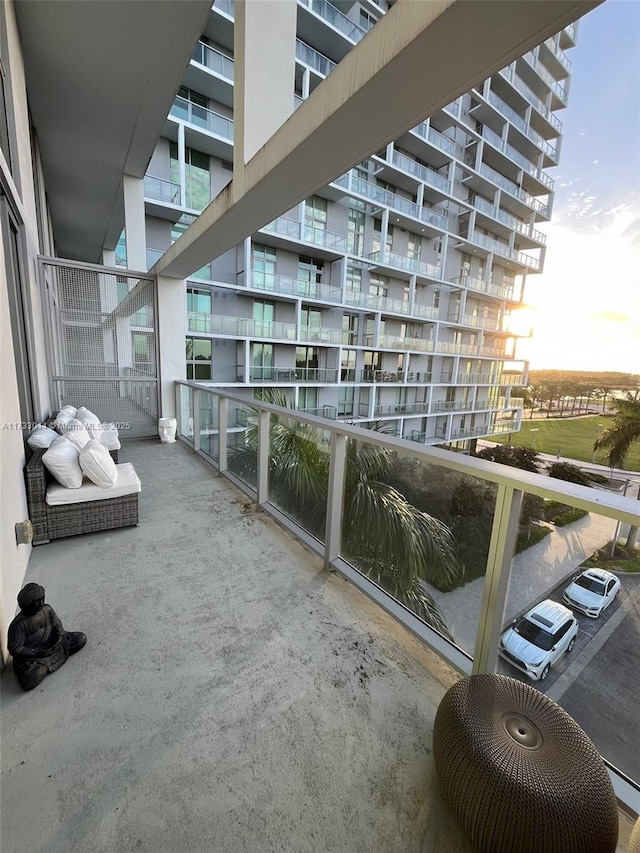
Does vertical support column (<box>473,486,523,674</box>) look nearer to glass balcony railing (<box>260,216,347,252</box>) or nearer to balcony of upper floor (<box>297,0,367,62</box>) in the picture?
glass balcony railing (<box>260,216,347,252</box>)

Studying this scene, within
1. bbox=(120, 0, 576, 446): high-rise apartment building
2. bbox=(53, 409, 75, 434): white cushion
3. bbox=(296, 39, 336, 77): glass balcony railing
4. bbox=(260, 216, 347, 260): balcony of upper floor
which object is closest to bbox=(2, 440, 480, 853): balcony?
bbox=(53, 409, 75, 434): white cushion

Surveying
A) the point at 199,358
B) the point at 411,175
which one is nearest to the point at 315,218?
the point at 411,175

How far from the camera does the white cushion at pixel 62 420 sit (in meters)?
3.84

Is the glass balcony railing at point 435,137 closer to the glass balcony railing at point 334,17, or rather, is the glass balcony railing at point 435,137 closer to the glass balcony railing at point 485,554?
the glass balcony railing at point 334,17

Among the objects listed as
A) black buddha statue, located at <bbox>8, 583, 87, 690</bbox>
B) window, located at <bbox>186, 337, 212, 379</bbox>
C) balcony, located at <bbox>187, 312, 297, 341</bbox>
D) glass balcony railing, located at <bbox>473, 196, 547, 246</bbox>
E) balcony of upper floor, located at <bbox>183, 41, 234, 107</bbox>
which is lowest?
black buddha statue, located at <bbox>8, 583, 87, 690</bbox>

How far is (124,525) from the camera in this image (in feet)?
9.87

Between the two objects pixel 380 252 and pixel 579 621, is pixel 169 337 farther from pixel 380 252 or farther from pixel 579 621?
pixel 380 252

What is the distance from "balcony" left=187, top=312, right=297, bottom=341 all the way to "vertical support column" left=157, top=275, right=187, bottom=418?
609 centimetres

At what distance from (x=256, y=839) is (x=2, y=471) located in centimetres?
194

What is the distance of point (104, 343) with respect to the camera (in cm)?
560

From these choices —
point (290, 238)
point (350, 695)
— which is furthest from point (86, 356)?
point (290, 238)

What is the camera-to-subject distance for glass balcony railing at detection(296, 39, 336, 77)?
12.5m

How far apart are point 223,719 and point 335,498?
4.32 feet

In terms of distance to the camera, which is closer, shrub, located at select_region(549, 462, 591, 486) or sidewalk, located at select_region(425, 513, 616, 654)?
sidewalk, located at select_region(425, 513, 616, 654)
